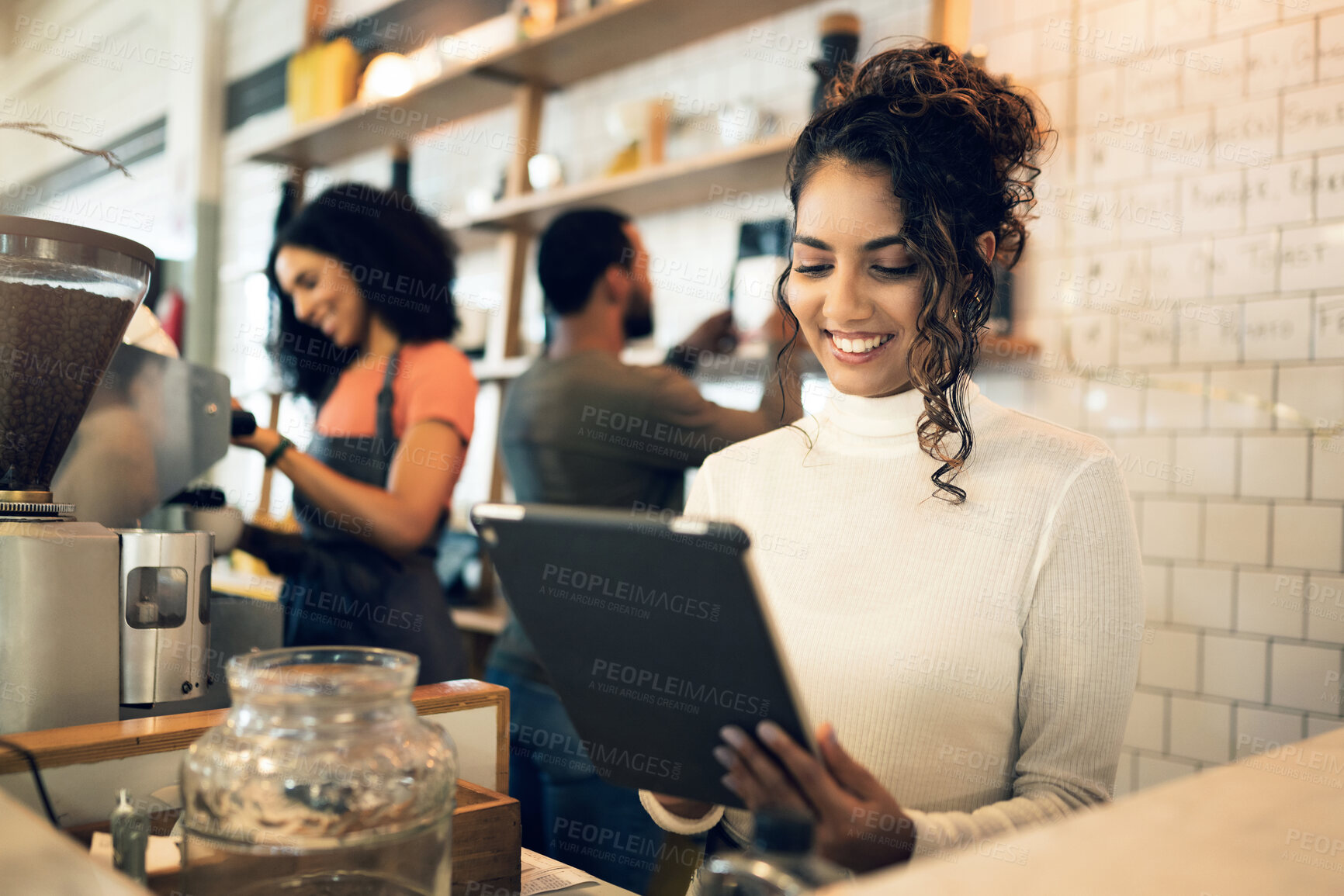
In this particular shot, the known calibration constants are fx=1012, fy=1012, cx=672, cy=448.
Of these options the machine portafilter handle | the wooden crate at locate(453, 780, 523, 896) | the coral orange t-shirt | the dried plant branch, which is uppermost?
the dried plant branch

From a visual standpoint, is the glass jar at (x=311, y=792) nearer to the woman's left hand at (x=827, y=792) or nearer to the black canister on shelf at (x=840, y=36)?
the woman's left hand at (x=827, y=792)

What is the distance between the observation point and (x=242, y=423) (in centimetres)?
164

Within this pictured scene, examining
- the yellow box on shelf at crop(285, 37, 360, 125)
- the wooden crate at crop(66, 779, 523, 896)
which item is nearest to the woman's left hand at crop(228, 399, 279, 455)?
the wooden crate at crop(66, 779, 523, 896)

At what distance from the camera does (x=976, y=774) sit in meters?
1.15

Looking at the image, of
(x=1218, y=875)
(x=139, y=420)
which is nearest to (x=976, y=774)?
(x=1218, y=875)

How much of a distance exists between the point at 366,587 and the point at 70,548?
999 millimetres

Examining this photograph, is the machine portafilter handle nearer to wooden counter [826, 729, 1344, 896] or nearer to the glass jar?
the glass jar

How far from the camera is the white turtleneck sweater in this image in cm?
108

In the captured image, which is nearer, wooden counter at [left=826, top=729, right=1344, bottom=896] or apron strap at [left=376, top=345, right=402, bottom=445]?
wooden counter at [left=826, top=729, right=1344, bottom=896]

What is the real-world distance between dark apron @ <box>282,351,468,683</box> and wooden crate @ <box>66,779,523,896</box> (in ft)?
3.24

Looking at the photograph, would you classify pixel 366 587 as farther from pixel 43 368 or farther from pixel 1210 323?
pixel 1210 323

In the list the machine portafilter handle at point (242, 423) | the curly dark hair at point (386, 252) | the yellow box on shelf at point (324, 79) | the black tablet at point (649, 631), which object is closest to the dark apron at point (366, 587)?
the curly dark hair at point (386, 252)

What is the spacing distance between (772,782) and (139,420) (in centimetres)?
103

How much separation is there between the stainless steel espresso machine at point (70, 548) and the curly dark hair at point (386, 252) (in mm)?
923
